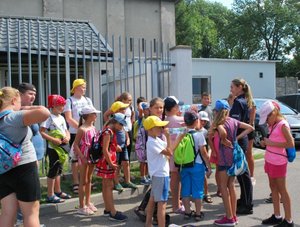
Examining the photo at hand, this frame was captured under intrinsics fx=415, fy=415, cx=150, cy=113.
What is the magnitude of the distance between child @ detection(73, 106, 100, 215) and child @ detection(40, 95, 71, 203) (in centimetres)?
38

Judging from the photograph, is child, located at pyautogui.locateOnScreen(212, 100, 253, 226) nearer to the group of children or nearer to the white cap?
the group of children

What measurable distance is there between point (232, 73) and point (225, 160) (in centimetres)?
1694

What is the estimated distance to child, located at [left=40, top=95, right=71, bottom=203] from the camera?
6.18 meters

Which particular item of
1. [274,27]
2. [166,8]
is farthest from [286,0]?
[166,8]

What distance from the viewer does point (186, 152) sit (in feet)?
18.4

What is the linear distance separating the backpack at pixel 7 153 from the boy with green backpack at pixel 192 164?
93.6 inches

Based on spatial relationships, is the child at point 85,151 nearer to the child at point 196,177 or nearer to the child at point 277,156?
the child at point 196,177

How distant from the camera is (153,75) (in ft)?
31.0

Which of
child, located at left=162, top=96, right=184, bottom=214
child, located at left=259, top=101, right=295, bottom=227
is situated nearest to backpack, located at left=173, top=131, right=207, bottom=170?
child, located at left=162, top=96, right=184, bottom=214

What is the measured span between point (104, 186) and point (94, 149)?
534mm

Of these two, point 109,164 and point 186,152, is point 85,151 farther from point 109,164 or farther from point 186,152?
point 186,152

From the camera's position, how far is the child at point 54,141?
618 cm

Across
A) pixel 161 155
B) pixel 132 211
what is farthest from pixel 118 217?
pixel 161 155

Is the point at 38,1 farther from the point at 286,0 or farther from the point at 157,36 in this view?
the point at 286,0
